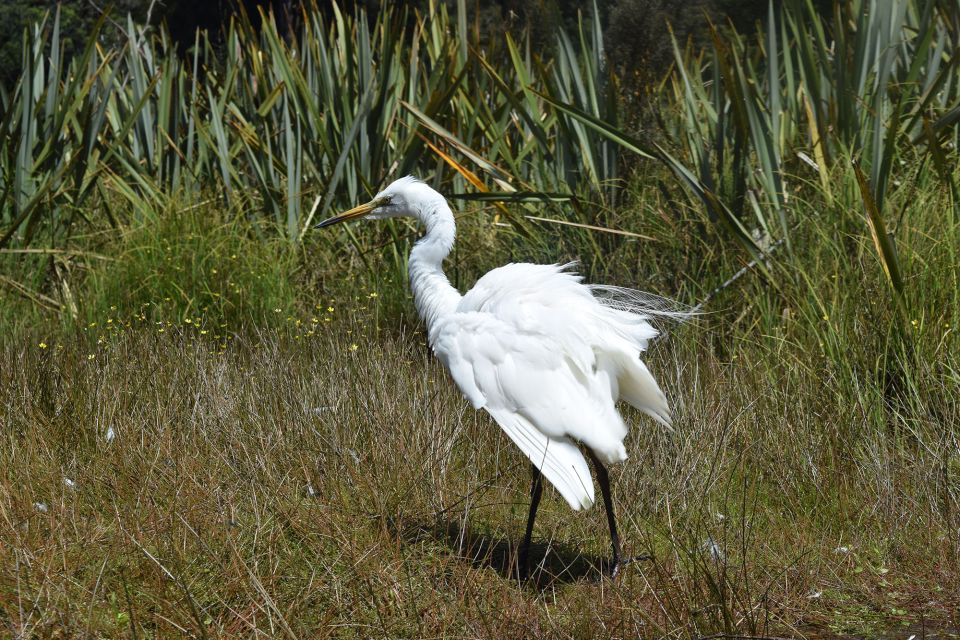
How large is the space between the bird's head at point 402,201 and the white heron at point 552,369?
0.65 meters

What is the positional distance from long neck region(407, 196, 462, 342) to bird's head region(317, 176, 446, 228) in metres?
0.06

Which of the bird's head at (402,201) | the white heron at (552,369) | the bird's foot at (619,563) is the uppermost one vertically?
the bird's head at (402,201)

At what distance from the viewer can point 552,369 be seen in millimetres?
3367

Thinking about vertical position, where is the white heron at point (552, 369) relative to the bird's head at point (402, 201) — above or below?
below

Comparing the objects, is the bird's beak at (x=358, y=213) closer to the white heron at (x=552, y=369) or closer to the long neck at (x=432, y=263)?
the long neck at (x=432, y=263)

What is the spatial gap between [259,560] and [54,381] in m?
2.11

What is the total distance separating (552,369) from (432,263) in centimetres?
102

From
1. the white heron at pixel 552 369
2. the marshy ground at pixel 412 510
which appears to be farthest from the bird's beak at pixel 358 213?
the white heron at pixel 552 369

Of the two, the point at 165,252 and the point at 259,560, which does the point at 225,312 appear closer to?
the point at 165,252

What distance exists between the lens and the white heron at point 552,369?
3.19m

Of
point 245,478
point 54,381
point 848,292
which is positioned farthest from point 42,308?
point 848,292

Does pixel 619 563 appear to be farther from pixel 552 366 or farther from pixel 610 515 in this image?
pixel 552 366

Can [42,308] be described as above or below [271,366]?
below

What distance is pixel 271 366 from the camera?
4.74 m
